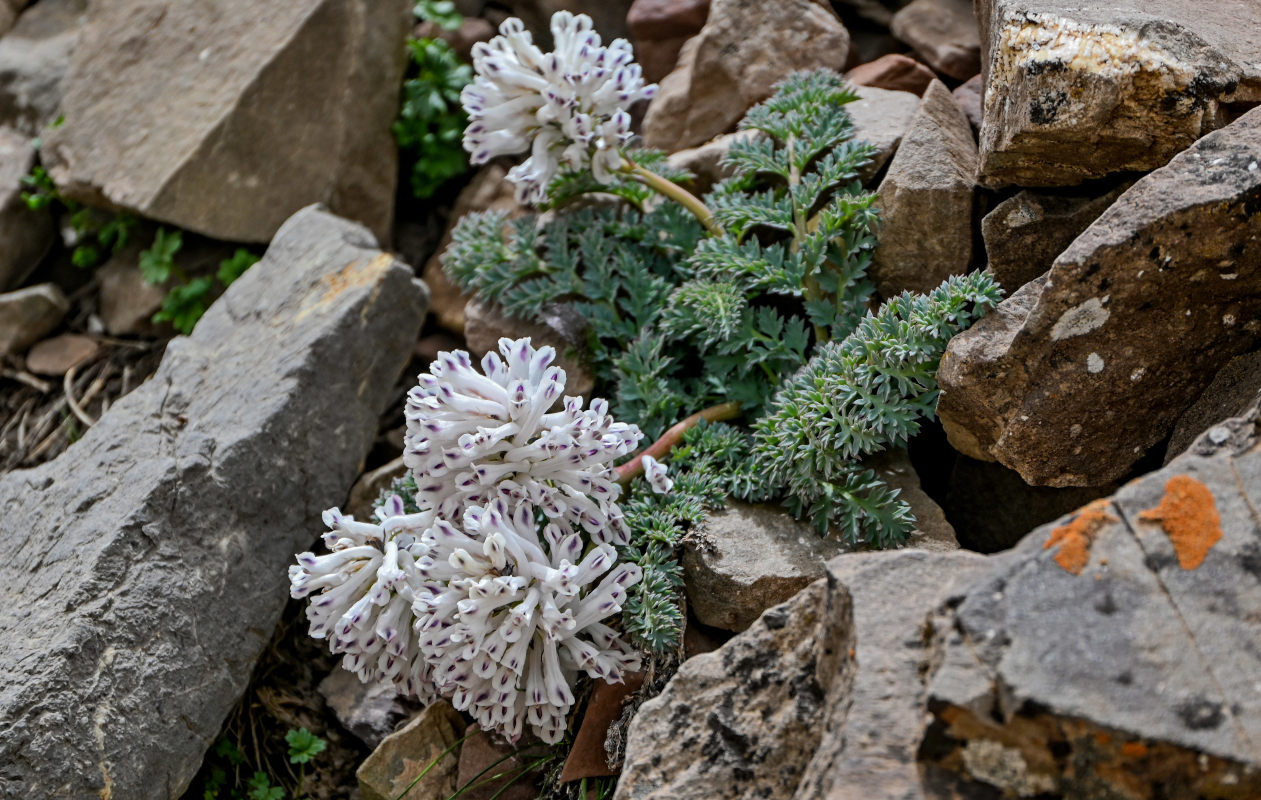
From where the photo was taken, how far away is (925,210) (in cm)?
323

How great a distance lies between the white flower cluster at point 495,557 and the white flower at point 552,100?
1.08 m

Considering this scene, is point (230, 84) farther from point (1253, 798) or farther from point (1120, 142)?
point (1253, 798)

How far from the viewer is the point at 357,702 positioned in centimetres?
361

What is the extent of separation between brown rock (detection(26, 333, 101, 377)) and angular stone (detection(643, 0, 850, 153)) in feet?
10.5

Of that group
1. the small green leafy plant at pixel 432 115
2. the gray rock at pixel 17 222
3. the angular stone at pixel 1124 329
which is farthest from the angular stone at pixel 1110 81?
the gray rock at pixel 17 222

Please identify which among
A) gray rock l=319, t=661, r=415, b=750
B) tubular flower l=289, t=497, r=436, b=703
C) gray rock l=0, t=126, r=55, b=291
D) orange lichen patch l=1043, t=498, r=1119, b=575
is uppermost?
orange lichen patch l=1043, t=498, r=1119, b=575

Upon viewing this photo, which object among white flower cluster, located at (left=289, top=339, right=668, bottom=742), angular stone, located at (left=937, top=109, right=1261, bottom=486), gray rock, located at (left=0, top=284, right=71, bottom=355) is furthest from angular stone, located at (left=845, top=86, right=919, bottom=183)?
gray rock, located at (left=0, top=284, right=71, bottom=355)

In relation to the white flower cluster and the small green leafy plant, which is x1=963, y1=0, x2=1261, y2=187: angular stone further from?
the small green leafy plant

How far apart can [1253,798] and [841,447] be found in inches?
60.0

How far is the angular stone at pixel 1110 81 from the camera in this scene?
8.84ft

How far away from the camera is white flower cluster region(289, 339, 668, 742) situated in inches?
105

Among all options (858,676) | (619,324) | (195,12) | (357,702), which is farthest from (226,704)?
(195,12)

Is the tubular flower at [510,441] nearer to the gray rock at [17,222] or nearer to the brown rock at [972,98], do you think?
the brown rock at [972,98]

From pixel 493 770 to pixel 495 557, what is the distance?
88cm
